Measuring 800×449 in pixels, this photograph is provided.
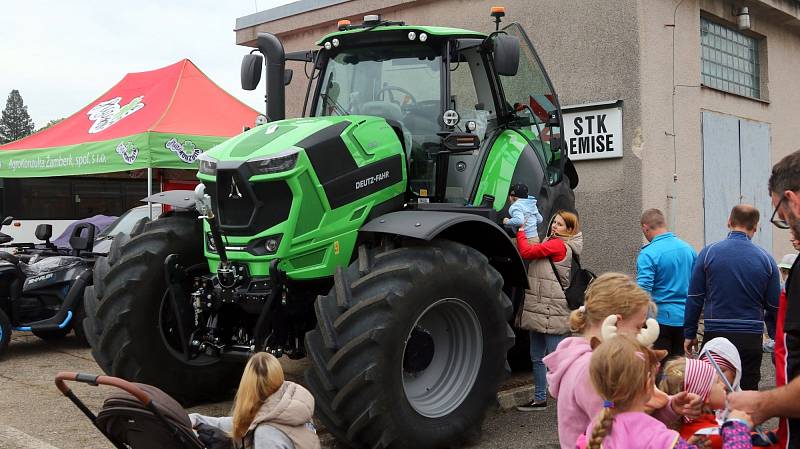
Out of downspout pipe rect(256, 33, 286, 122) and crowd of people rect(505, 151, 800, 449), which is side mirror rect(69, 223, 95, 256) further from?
crowd of people rect(505, 151, 800, 449)

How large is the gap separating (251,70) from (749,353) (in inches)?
168

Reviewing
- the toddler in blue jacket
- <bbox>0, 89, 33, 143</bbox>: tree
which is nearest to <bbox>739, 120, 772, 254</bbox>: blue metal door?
the toddler in blue jacket

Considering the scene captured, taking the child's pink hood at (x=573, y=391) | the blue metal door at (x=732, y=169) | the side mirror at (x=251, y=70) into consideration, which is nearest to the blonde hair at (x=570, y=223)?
the side mirror at (x=251, y=70)

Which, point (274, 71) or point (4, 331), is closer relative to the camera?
point (274, 71)

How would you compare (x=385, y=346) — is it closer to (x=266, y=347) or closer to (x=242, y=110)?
(x=266, y=347)

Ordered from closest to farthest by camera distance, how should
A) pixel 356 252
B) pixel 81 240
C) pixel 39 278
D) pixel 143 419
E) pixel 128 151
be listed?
pixel 143 419, pixel 356 252, pixel 39 278, pixel 81 240, pixel 128 151

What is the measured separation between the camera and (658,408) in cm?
308

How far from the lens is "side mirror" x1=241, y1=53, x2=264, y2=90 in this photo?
661 cm

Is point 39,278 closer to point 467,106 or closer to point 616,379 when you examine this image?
point 467,106

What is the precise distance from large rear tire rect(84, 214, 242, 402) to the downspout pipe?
1.18m

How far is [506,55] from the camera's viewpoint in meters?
5.84

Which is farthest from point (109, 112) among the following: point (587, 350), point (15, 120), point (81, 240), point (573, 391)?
point (15, 120)

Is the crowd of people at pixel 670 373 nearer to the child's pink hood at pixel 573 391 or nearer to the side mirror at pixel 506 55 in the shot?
the child's pink hood at pixel 573 391

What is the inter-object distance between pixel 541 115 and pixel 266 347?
11.0ft
